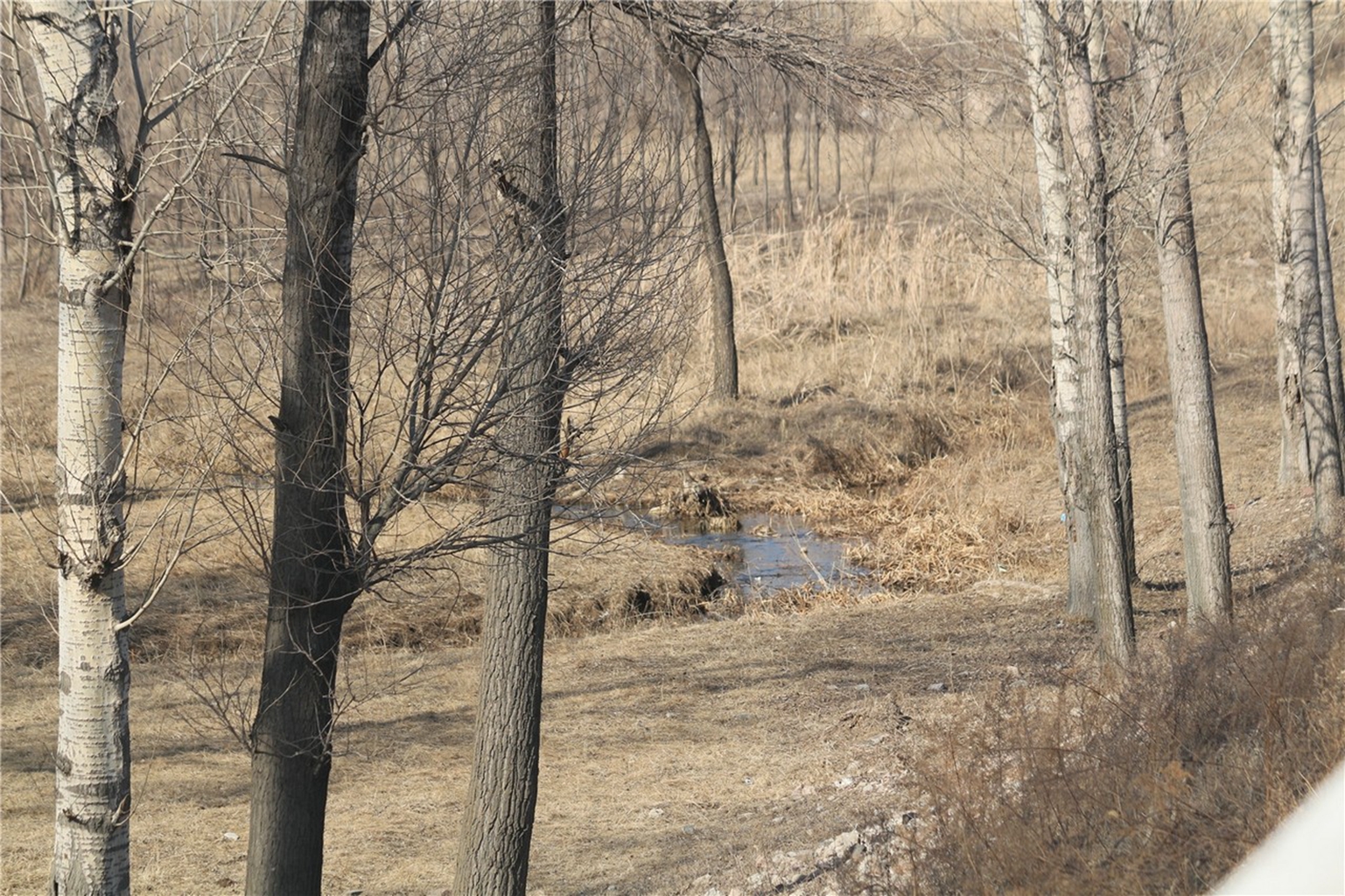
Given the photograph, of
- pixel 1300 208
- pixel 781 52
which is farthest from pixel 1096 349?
pixel 1300 208

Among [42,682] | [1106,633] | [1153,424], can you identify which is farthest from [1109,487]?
[1153,424]

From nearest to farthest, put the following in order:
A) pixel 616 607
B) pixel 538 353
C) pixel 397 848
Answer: pixel 538 353
pixel 397 848
pixel 616 607

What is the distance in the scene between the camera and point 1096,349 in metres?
7.75

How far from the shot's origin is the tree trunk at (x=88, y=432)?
4605 mm

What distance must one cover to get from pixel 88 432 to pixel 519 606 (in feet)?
7.12

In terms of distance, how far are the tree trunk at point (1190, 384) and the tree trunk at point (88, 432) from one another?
254 inches

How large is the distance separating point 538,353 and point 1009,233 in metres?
6.83

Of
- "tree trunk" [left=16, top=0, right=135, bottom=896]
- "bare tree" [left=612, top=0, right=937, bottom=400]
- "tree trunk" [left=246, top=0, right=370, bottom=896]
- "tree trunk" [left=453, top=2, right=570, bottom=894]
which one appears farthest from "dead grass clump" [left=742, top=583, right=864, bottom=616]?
"tree trunk" [left=16, top=0, right=135, bottom=896]

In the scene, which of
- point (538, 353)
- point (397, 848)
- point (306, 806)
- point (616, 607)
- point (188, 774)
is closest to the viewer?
point (538, 353)

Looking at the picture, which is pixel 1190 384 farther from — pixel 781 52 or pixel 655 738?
pixel 655 738

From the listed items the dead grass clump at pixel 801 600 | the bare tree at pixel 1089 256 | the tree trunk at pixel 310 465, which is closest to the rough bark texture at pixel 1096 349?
the bare tree at pixel 1089 256

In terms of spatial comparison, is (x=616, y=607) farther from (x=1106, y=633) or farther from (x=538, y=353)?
(x=538, y=353)

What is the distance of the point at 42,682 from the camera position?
10.2 m

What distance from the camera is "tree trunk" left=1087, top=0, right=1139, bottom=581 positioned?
8.16 metres
